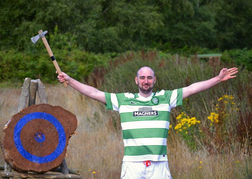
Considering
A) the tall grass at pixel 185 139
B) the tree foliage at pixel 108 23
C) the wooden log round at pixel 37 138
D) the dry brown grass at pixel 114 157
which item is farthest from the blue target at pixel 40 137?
the tree foliage at pixel 108 23

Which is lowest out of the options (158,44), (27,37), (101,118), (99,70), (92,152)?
(92,152)

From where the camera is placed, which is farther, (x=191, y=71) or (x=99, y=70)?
(x=99, y=70)

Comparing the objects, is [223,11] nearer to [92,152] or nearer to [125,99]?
[92,152]

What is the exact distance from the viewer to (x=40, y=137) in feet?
20.7

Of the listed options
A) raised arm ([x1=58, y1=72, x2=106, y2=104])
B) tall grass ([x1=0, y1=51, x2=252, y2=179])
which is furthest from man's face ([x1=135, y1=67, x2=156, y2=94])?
tall grass ([x1=0, y1=51, x2=252, y2=179])

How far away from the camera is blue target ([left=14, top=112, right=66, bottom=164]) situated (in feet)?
20.3

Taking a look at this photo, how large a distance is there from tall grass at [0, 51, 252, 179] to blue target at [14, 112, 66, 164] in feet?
0.72

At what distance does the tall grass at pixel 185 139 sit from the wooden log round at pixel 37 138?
245mm

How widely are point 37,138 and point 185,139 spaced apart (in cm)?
293

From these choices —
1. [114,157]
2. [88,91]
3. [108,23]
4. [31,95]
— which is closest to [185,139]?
[114,157]

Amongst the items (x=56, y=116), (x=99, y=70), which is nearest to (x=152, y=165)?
(x=56, y=116)

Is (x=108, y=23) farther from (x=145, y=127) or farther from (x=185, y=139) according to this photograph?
(x=145, y=127)

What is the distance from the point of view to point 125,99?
479 cm

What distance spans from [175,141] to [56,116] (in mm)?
3025
